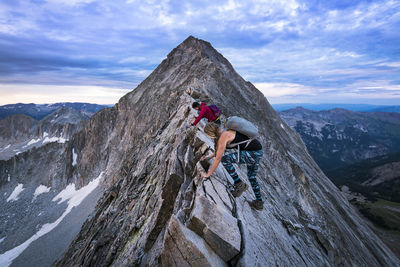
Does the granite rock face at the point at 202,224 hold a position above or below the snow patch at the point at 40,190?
above

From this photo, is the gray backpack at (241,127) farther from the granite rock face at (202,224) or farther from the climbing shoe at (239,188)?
the granite rock face at (202,224)

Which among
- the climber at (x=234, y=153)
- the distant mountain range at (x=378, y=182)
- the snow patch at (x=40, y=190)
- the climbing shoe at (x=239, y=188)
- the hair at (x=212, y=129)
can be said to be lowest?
the distant mountain range at (x=378, y=182)

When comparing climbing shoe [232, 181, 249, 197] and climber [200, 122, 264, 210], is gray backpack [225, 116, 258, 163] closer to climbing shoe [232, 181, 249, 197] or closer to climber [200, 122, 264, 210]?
climber [200, 122, 264, 210]

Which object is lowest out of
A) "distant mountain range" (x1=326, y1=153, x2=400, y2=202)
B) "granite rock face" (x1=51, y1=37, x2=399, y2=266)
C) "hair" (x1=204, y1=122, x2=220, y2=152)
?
"distant mountain range" (x1=326, y1=153, x2=400, y2=202)

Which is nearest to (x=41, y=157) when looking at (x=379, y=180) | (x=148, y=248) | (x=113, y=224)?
(x=113, y=224)

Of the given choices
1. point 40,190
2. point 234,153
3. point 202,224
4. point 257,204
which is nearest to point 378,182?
point 257,204

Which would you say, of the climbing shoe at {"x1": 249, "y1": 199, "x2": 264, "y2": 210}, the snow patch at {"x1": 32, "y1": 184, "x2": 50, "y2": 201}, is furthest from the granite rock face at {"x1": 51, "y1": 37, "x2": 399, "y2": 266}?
the snow patch at {"x1": 32, "y1": 184, "x2": 50, "y2": 201}

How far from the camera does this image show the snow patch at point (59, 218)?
53669mm

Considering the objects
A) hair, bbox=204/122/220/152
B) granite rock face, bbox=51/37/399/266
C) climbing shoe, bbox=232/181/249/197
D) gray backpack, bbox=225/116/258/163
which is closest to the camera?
granite rock face, bbox=51/37/399/266

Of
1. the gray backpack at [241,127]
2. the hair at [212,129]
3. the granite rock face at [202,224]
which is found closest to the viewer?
the granite rock face at [202,224]

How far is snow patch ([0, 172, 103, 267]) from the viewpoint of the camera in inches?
2113

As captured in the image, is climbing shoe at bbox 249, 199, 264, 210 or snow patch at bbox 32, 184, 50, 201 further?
snow patch at bbox 32, 184, 50, 201

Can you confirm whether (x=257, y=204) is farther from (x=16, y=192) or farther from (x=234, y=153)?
(x=16, y=192)

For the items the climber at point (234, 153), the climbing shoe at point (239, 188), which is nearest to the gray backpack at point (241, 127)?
the climber at point (234, 153)
